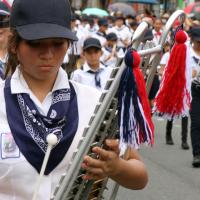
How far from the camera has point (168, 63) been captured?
88.7 inches

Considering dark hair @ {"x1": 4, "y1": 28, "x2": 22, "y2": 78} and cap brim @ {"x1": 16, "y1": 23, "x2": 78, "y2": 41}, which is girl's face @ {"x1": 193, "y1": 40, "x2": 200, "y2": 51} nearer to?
dark hair @ {"x1": 4, "y1": 28, "x2": 22, "y2": 78}

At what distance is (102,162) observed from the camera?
188 centimetres

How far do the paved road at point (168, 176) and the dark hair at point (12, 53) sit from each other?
3869 millimetres

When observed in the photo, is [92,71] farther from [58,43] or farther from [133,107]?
[133,107]

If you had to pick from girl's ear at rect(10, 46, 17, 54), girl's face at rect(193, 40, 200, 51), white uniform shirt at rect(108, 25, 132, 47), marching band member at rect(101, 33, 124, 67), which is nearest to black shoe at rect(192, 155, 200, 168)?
girl's face at rect(193, 40, 200, 51)

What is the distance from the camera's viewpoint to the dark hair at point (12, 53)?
2037 mm

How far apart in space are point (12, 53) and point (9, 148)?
0.35 meters

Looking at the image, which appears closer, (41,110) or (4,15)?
(41,110)

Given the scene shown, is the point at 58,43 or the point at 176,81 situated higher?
the point at 58,43

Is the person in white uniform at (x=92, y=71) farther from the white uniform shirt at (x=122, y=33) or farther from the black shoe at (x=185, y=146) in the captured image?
the white uniform shirt at (x=122, y=33)

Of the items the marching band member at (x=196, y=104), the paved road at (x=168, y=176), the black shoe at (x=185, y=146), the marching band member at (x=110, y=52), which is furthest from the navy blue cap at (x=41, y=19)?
the marching band member at (x=110, y=52)

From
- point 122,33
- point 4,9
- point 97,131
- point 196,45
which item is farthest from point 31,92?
point 122,33

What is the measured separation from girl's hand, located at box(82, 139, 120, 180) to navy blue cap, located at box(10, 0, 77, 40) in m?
0.37

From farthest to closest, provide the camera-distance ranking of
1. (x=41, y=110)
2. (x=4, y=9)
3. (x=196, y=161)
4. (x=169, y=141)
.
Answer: (x=169, y=141) → (x=196, y=161) → (x=4, y=9) → (x=41, y=110)
